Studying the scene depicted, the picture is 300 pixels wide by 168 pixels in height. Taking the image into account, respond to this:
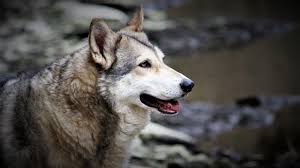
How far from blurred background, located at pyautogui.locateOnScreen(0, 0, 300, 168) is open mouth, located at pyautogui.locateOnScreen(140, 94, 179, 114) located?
1740 mm

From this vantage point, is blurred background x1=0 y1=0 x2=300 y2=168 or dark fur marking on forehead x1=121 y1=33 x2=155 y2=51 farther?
blurred background x1=0 y1=0 x2=300 y2=168

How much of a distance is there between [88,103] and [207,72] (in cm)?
851

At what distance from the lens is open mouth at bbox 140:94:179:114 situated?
4895 mm

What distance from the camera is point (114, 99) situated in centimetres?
481

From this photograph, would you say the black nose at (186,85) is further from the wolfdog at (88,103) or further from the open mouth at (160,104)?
the open mouth at (160,104)

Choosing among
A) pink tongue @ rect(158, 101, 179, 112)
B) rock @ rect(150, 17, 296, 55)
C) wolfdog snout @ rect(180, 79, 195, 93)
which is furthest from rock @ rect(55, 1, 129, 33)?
wolfdog snout @ rect(180, 79, 195, 93)

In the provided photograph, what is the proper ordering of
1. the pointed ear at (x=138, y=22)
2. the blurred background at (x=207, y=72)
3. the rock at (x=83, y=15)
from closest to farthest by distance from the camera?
the pointed ear at (x=138, y=22)
the blurred background at (x=207, y=72)
the rock at (x=83, y=15)

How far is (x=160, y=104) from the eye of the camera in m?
4.92

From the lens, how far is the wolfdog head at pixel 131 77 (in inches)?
188

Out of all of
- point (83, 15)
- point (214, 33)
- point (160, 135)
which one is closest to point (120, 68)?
point (160, 135)

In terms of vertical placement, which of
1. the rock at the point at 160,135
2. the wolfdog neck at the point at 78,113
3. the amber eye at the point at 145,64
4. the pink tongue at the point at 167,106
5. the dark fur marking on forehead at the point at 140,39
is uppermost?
the rock at the point at 160,135

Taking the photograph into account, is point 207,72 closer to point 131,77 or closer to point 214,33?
point 214,33

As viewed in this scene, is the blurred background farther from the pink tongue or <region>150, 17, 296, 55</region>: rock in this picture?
the pink tongue

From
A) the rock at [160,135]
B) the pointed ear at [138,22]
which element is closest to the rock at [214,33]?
the rock at [160,135]
